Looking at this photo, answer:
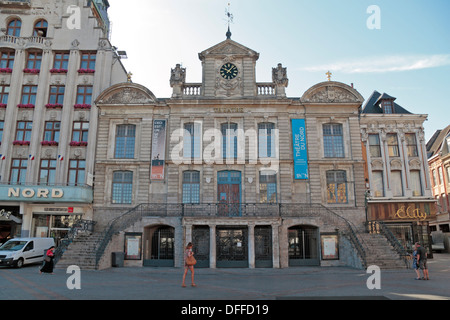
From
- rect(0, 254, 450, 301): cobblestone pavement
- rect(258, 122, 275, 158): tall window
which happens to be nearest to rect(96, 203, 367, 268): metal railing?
rect(258, 122, 275, 158): tall window

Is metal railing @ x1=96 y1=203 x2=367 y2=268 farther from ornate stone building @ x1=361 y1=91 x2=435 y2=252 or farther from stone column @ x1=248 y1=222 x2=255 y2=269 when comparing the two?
ornate stone building @ x1=361 y1=91 x2=435 y2=252

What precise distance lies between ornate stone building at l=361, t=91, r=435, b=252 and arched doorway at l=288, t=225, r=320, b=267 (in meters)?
5.45

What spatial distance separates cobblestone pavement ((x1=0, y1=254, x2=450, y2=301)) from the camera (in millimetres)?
11211

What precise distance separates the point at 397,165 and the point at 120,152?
2126 cm

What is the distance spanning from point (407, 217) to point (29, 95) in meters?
30.2

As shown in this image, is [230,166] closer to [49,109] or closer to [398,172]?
[398,172]

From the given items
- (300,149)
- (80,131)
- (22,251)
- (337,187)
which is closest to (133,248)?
(22,251)

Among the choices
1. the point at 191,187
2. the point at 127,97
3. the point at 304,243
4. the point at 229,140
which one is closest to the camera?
the point at 304,243

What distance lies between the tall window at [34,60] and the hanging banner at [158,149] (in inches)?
431

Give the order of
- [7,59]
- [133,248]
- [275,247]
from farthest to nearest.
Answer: [7,59], [133,248], [275,247]

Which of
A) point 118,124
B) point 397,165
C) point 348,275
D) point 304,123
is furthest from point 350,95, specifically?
point 118,124

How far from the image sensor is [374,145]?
27.4 m

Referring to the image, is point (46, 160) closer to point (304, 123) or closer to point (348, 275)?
point (304, 123)

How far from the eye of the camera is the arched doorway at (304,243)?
74.9ft
